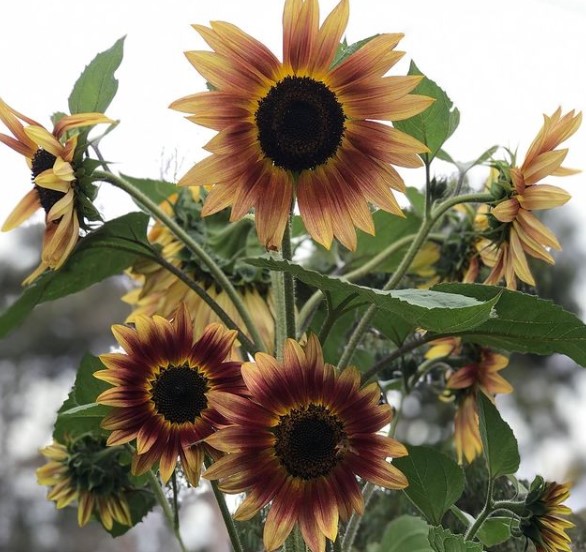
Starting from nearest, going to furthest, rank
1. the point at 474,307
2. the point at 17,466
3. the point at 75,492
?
the point at 474,307, the point at 75,492, the point at 17,466

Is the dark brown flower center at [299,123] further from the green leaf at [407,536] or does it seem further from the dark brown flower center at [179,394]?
the green leaf at [407,536]

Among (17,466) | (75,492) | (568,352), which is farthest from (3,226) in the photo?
(17,466)

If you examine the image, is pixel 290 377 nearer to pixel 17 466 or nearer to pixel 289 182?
pixel 289 182

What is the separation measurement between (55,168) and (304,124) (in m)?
0.13

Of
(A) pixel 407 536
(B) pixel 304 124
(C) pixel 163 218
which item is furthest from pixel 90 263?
(A) pixel 407 536

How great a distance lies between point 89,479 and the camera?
572 mm

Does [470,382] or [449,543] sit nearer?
[449,543]

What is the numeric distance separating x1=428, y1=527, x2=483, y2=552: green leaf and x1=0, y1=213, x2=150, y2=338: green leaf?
0.24m

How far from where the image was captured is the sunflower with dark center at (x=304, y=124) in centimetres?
41

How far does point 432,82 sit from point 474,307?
0.17 metres

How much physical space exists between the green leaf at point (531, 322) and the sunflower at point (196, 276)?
178 millimetres

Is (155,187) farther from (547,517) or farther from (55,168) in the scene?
(547,517)

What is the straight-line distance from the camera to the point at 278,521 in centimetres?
39

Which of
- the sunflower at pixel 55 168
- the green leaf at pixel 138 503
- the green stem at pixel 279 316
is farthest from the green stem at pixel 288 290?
the green leaf at pixel 138 503
